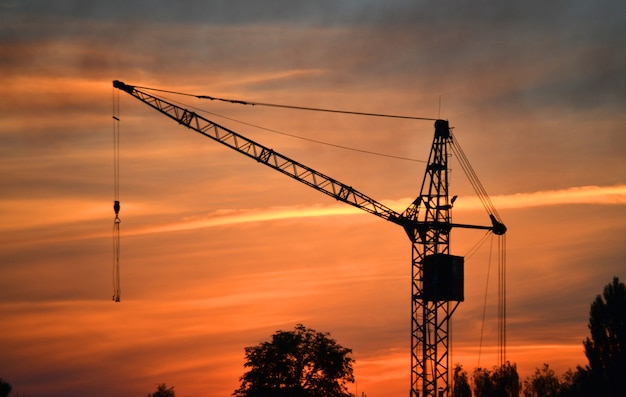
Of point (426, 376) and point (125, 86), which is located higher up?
point (125, 86)

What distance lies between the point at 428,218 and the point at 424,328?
1337 cm

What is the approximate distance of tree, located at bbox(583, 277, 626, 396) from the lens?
124 metres

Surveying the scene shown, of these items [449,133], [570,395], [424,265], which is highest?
[449,133]

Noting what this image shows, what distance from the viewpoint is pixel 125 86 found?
124 metres

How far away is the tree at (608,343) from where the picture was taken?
408 ft

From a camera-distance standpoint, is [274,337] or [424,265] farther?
[274,337]

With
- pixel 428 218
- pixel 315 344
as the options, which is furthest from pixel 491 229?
pixel 315 344

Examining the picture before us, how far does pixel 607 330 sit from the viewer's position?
422 feet

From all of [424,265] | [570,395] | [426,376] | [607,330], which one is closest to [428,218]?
[424,265]

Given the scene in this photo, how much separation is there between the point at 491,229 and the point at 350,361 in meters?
25.3

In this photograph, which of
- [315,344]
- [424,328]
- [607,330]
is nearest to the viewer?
[424,328]

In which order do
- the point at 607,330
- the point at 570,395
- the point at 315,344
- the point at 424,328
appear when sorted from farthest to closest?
1. the point at 570,395
2. the point at 315,344
3. the point at 607,330
4. the point at 424,328

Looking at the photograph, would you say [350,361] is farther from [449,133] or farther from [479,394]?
[479,394]

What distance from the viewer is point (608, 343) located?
127m
